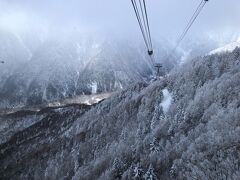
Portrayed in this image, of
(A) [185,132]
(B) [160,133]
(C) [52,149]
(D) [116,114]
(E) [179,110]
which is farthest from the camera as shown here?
(C) [52,149]

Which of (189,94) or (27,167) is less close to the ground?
(189,94)

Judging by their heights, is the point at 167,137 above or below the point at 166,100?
below

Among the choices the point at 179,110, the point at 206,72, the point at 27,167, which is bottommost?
the point at 27,167

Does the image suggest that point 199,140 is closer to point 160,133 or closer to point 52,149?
point 160,133

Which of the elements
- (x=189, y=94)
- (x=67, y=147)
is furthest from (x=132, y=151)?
(x=67, y=147)

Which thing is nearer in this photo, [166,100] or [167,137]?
[167,137]
